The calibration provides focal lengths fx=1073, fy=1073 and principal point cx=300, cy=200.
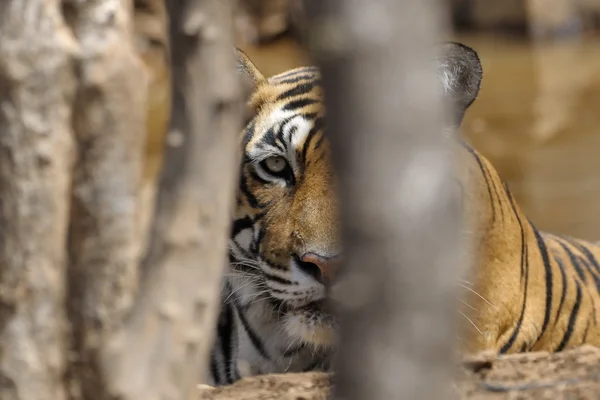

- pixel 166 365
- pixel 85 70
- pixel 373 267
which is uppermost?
pixel 85 70

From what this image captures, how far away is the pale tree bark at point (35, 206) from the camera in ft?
6.79

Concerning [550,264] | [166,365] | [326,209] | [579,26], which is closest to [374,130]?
[166,365]

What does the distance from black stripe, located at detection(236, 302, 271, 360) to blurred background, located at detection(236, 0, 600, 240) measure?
64.6 inches

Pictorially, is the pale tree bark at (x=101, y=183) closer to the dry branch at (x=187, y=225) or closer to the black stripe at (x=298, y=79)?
the dry branch at (x=187, y=225)

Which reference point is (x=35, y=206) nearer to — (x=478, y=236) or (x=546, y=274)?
(x=478, y=236)

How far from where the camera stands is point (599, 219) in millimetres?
7250

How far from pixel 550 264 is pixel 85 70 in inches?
80.7

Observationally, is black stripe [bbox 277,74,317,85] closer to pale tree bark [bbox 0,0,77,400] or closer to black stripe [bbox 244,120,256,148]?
black stripe [bbox 244,120,256,148]

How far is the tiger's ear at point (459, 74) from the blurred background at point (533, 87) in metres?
1.48

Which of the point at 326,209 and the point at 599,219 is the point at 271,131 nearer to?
the point at 326,209

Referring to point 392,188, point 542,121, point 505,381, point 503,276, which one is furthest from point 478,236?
point 542,121

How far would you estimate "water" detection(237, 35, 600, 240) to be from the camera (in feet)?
25.2

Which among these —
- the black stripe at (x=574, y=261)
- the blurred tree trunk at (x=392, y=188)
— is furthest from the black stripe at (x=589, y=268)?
the blurred tree trunk at (x=392, y=188)

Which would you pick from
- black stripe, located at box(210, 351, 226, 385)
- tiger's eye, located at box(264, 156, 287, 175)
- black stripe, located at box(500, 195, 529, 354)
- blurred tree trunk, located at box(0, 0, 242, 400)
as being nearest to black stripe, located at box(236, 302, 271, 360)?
black stripe, located at box(210, 351, 226, 385)
